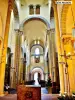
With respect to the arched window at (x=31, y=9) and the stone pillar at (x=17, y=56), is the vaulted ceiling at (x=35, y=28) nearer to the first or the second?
the arched window at (x=31, y=9)

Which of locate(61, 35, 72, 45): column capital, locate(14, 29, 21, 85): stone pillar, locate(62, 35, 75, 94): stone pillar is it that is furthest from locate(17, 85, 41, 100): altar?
locate(14, 29, 21, 85): stone pillar

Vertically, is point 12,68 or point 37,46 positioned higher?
point 37,46

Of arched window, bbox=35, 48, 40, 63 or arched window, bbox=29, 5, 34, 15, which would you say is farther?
arched window, bbox=35, 48, 40, 63

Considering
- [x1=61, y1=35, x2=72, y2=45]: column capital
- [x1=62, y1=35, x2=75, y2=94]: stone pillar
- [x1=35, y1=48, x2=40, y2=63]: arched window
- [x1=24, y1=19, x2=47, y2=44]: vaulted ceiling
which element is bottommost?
[x1=62, y1=35, x2=75, y2=94]: stone pillar

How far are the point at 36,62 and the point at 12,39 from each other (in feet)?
51.7

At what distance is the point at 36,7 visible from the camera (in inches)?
750

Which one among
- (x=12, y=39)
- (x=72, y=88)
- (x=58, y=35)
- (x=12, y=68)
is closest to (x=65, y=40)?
(x=58, y=35)

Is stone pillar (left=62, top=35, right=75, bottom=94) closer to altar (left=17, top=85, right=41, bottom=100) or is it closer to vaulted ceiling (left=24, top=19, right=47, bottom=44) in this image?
altar (left=17, top=85, right=41, bottom=100)

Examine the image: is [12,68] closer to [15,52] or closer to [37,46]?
[15,52]

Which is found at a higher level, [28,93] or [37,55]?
[37,55]

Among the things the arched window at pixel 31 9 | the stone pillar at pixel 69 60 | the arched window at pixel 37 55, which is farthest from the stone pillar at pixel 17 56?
the arched window at pixel 37 55

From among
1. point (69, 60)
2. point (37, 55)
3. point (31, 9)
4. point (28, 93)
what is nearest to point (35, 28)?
point (31, 9)

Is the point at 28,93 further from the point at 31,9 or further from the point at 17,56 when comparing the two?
the point at 31,9

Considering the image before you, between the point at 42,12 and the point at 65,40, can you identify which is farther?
Answer: the point at 42,12
